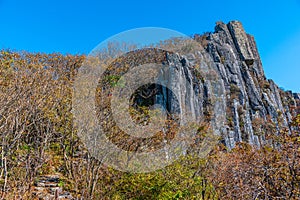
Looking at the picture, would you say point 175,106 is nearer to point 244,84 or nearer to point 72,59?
point 72,59

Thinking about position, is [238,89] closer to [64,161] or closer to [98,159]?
[98,159]

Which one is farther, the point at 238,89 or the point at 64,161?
the point at 238,89

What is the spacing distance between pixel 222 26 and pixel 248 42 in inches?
184

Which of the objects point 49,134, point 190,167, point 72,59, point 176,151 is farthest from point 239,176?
point 72,59

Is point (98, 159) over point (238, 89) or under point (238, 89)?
under

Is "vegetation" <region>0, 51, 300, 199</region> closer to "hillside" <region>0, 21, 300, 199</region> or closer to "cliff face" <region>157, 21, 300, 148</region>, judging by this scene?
"hillside" <region>0, 21, 300, 199</region>

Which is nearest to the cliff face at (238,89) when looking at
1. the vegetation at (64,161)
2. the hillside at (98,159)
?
the hillside at (98,159)

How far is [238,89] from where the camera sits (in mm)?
29766

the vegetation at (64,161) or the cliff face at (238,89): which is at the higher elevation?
the cliff face at (238,89)

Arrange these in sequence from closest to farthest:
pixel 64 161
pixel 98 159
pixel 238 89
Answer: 1. pixel 98 159
2. pixel 64 161
3. pixel 238 89

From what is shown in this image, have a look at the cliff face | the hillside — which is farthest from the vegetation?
the cliff face

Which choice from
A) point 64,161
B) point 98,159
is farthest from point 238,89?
point 64,161

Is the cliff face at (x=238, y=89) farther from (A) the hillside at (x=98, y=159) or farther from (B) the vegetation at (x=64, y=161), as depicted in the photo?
(B) the vegetation at (x=64, y=161)

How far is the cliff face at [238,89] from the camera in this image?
2219 centimetres
